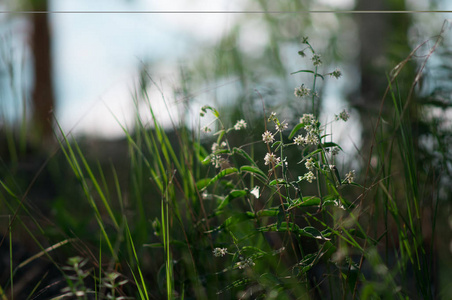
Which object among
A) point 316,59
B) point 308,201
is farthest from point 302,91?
point 308,201

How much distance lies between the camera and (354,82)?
15.8 ft

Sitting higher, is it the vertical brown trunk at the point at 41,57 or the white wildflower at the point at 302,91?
the vertical brown trunk at the point at 41,57

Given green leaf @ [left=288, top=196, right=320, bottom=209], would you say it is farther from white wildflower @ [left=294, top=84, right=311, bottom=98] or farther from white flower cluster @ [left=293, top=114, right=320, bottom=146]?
white wildflower @ [left=294, top=84, right=311, bottom=98]

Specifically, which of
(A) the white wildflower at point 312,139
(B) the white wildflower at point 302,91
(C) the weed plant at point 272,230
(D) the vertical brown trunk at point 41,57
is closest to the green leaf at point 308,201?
(C) the weed plant at point 272,230

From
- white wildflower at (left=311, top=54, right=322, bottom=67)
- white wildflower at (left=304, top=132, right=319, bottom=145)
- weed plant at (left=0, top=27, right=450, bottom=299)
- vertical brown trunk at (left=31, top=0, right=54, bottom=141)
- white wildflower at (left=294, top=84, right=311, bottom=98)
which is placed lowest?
weed plant at (left=0, top=27, right=450, bottom=299)

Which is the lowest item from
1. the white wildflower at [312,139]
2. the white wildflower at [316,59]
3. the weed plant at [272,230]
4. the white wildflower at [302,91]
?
the weed plant at [272,230]

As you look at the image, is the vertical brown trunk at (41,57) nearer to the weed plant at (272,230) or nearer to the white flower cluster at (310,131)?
the weed plant at (272,230)

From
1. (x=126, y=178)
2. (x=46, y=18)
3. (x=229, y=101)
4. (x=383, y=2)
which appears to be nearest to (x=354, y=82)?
(x=383, y=2)

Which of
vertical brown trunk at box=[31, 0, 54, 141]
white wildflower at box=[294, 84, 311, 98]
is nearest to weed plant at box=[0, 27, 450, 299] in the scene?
white wildflower at box=[294, 84, 311, 98]

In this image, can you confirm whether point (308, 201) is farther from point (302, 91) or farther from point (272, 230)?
point (302, 91)

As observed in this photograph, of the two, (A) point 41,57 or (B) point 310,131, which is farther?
(A) point 41,57

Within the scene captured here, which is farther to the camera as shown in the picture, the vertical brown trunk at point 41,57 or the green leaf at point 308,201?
the vertical brown trunk at point 41,57

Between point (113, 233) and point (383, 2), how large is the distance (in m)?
4.23

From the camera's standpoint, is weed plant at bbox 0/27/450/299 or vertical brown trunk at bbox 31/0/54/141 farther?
vertical brown trunk at bbox 31/0/54/141
